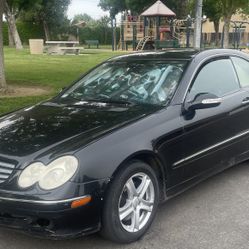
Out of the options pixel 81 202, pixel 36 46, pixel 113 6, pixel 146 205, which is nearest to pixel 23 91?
pixel 146 205

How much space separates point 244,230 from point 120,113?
146cm

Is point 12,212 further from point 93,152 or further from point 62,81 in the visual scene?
point 62,81

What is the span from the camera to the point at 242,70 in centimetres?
545

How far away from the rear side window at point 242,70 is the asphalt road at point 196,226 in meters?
1.17

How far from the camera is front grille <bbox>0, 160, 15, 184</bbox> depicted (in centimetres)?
342

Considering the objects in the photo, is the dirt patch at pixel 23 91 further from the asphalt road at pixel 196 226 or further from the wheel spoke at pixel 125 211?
the wheel spoke at pixel 125 211

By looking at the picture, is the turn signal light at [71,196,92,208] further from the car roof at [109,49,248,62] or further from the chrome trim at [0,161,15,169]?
the car roof at [109,49,248,62]

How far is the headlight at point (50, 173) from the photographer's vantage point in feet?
10.9

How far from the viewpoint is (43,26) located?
45.7m

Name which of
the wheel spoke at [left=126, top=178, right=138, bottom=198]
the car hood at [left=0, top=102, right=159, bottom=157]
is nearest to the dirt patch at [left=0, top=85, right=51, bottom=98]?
the car hood at [left=0, top=102, right=159, bottom=157]

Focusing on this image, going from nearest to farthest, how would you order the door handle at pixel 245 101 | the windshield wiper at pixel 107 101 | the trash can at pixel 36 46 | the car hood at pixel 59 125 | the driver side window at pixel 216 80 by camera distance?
the car hood at pixel 59 125
the windshield wiper at pixel 107 101
the driver side window at pixel 216 80
the door handle at pixel 245 101
the trash can at pixel 36 46

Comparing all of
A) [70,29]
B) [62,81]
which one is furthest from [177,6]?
[62,81]

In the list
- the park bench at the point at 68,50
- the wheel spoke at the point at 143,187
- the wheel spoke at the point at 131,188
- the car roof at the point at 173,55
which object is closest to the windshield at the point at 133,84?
the car roof at the point at 173,55

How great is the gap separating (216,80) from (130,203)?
6.14 feet
